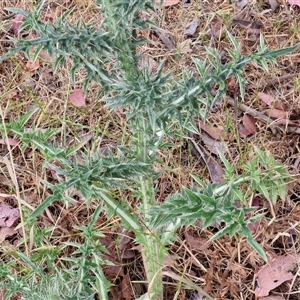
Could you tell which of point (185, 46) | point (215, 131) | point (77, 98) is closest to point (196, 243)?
point (215, 131)

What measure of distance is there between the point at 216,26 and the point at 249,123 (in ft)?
2.00

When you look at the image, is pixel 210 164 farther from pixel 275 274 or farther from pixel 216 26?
pixel 216 26

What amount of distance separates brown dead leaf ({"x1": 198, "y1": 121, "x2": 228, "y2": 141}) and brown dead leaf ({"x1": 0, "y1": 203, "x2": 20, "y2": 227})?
35.5 inches

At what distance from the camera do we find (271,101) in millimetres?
2551

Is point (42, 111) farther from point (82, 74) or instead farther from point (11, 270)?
point (11, 270)

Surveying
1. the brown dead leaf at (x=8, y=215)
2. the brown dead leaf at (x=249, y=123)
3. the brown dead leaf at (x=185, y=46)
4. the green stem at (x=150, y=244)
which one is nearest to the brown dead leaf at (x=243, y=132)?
the brown dead leaf at (x=249, y=123)

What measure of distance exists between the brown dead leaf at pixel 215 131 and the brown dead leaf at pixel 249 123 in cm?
11

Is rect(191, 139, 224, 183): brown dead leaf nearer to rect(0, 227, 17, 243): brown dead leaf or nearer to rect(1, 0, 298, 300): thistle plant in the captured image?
rect(1, 0, 298, 300): thistle plant

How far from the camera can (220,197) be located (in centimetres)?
153

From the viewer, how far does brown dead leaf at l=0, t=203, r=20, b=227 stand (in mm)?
2363

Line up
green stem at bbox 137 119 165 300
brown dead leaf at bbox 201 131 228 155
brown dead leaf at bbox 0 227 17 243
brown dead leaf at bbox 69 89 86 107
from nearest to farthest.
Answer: green stem at bbox 137 119 165 300, brown dead leaf at bbox 0 227 17 243, brown dead leaf at bbox 201 131 228 155, brown dead leaf at bbox 69 89 86 107

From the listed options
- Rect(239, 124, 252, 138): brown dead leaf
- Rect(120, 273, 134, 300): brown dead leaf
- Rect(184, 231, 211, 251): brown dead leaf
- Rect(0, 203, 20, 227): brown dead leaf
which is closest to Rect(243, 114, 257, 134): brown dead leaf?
Rect(239, 124, 252, 138): brown dead leaf

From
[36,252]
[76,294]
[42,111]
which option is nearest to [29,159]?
[42,111]

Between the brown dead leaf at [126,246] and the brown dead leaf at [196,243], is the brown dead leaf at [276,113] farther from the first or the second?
the brown dead leaf at [126,246]
